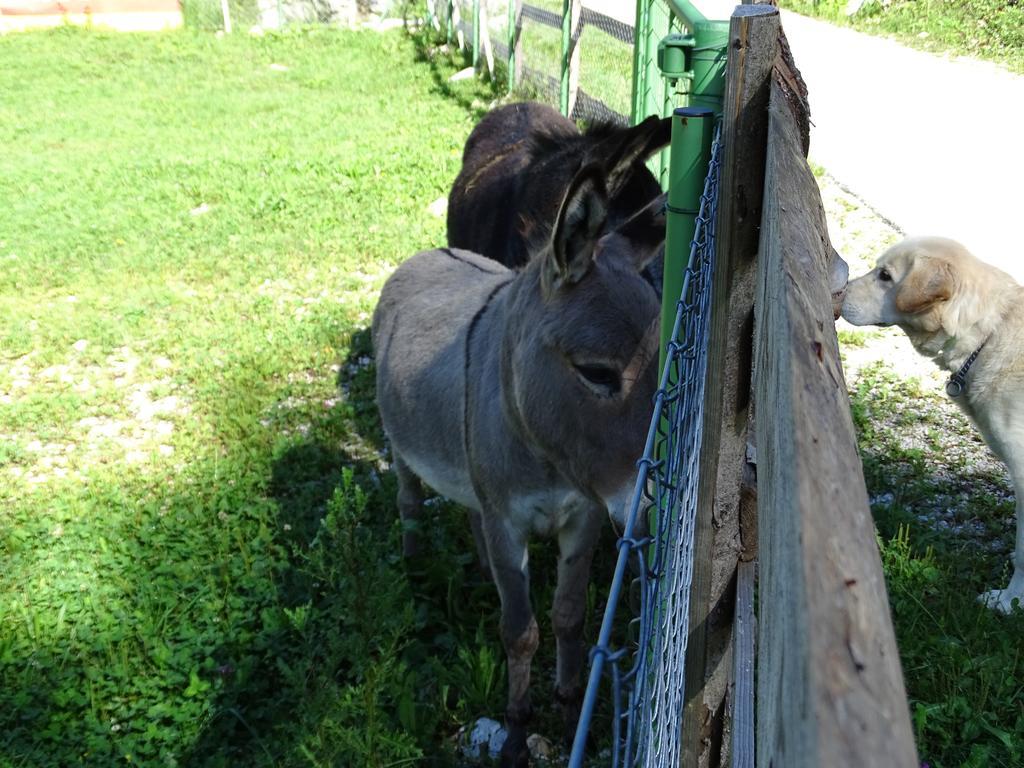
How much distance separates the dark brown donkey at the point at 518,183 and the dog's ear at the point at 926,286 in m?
1.24

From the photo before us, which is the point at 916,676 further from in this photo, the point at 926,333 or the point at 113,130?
the point at 113,130

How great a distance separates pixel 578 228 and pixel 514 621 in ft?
4.87

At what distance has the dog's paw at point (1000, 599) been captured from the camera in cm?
327

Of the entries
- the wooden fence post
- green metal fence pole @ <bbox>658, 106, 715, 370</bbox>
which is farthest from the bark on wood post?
the wooden fence post

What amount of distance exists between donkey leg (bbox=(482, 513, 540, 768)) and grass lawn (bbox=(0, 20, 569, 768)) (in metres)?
0.21

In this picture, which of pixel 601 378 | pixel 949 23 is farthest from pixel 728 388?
pixel 949 23

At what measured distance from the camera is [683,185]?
6.44 ft

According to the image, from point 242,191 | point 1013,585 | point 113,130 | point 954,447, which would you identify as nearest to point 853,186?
point 954,447

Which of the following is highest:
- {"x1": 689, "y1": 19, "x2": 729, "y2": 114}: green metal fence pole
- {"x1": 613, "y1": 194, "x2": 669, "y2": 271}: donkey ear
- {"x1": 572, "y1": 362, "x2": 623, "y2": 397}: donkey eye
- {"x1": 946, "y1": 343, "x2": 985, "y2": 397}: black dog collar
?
{"x1": 689, "y1": 19, "x2": 729, "y2": 114}: green metal fence pole

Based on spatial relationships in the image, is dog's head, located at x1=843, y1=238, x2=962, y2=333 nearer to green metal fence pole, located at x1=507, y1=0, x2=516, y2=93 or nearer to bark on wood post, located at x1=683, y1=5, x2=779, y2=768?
bark on wood post, located at x1=683, y1=5, x2=779, y2=768

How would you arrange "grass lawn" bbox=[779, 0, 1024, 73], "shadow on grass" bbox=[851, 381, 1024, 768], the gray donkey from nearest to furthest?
1. the gray donkey
2. "shadow on grass" bbox=[851, 381, 1024, 768]
3. "grass lawn" bbox=[779, 0, 1024, 73]

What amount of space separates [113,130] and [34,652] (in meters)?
10.1

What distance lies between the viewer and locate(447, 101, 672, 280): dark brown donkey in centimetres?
340

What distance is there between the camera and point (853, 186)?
289 inches
